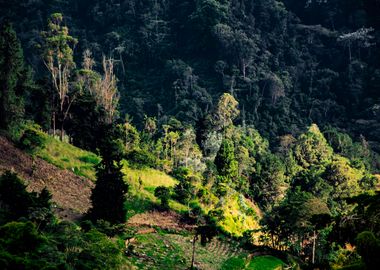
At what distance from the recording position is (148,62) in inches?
3932

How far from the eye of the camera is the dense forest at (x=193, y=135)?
21016 millimetres

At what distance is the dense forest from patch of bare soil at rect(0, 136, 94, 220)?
0.14 m

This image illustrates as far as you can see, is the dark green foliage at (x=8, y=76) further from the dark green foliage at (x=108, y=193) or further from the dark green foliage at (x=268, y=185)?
the dark green foliage at (x=268, y=185)

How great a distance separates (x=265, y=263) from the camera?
109 ft

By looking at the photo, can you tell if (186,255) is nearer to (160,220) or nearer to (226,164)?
(160,220)

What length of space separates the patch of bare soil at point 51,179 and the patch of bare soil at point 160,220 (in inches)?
138

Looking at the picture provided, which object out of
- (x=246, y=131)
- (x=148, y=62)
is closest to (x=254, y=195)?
(x=246, y=131)

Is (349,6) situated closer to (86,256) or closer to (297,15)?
(297,15)

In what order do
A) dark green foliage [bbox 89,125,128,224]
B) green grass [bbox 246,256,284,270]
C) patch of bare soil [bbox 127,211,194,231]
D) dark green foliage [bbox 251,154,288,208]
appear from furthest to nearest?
dark green foliage [bbox 251,154,288,208] < patch of bare soil [bbox 127,211,194,231] < green grass [bbox 246,256,284,270] < dark green foliage [bbox 89,125,128,224]

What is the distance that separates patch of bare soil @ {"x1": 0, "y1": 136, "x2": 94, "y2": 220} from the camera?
30859 millimetres

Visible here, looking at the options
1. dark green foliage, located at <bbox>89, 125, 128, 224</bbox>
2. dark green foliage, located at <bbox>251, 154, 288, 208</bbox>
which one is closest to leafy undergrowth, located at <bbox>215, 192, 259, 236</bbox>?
dark green foliage, located at <bbox>251, 154, 288, 208</bbox>

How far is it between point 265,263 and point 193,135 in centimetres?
2362

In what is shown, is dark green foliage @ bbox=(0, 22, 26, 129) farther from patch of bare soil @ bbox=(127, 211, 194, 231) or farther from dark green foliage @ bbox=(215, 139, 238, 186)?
dark green foliage @ bbox=(215, 139, 238, 186)

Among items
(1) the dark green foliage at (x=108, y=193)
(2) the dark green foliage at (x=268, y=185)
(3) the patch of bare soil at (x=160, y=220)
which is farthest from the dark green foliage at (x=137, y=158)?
(2) the dark green foliage at (x=268, y=185)
